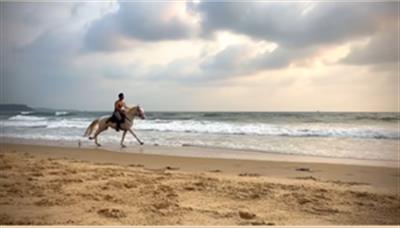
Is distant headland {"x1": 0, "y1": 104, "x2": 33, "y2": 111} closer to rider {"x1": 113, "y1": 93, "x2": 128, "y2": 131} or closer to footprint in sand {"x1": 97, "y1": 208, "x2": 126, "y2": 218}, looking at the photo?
rider {"x1": 113, "y1": 93, "x2": 128, "y2": 131}

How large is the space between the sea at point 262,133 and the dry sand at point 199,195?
736 mm

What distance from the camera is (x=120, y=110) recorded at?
11.2 ft

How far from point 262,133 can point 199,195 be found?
4106 millimetres

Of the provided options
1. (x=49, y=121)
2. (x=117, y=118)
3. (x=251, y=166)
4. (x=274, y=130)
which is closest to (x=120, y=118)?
(x=117, y=118)

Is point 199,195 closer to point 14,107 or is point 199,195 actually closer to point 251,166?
point 251,166

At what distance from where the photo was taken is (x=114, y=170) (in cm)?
357

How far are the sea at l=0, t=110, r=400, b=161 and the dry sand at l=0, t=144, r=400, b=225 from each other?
0.74m

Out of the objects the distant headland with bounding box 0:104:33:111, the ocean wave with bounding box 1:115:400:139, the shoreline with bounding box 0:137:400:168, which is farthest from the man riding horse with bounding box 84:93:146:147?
the ocean wave with bounding box 1:115:400:139

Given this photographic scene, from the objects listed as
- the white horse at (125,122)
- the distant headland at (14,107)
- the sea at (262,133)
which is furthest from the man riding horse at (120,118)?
the distant headland at (14,107)

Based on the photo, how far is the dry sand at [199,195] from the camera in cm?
236

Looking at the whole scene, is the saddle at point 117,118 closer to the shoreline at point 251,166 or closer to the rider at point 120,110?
the rider at point 120,110

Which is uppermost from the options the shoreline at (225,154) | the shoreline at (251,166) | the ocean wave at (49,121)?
the ocean wave at (49,121)

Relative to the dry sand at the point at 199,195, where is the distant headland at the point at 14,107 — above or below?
above

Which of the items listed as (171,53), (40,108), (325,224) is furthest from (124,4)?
(325,224)
